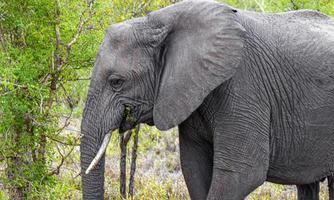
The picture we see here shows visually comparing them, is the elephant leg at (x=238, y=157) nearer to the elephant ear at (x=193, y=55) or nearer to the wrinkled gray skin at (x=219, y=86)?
the wrinkled gray skin at (x=219, y=86)

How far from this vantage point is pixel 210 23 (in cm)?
494

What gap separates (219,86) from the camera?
5.03 m

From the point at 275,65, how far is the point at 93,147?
131 cm

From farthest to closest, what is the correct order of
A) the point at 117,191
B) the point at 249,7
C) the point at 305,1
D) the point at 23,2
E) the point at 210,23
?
the point at 249,7, the point at 305,1, the point at 117,191, the point at 23,2, the point at 210,23

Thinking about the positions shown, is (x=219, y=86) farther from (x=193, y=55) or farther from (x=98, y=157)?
(x=98, y=157)

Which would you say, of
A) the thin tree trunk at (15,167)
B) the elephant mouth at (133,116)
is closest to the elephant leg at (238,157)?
the elephant mouth at (133,116)

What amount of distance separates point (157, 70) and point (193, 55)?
294 millimetres

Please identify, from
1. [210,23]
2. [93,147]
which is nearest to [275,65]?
[210,23]

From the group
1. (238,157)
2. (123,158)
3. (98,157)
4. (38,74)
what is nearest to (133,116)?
(98,157)

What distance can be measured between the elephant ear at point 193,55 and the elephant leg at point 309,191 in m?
1.64

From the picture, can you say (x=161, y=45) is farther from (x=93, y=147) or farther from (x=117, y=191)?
(x=117, y=191)

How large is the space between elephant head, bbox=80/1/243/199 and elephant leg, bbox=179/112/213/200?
421 mm

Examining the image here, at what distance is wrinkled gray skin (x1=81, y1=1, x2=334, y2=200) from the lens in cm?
495

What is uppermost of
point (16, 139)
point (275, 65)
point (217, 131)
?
point (275, 65)
